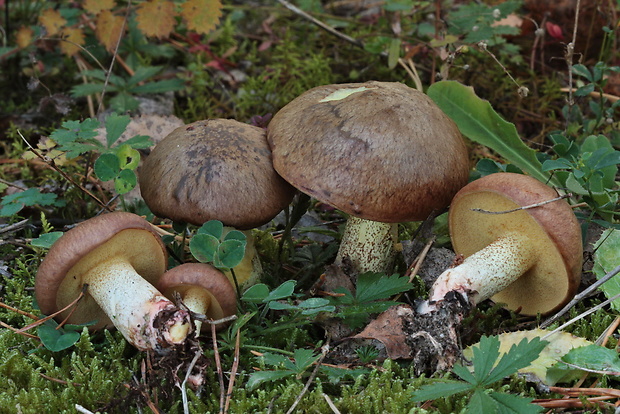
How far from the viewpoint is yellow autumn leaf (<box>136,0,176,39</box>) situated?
3.67 m

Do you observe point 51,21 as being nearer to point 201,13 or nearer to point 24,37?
point 24,37

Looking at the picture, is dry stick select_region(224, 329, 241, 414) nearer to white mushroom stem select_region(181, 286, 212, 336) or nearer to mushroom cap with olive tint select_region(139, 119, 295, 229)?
white mushroom stem select_region(181, 286, 212, 336)

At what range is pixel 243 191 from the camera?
2.21 m

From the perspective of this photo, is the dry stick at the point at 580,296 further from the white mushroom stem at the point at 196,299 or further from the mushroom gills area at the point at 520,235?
the white mushroom stem at the point at 196,299

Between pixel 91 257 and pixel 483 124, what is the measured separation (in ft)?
6.24

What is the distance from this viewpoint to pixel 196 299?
208cm

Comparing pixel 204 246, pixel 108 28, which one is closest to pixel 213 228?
pixel 204 246

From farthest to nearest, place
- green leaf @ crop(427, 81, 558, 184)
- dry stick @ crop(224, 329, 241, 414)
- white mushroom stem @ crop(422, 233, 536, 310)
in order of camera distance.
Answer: green leaf @ crop(427, 81, 558, 184), white mushroom stem @ crop(422, 233, 536, 310), dry stick @ crop(224, 329, 241, 414)

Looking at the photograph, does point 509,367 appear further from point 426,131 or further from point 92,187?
point 92,187

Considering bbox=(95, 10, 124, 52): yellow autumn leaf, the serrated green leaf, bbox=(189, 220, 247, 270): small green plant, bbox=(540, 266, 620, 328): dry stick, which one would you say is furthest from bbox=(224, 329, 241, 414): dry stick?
bbox=(95, 10, 124, 52): yellow autumn leaf

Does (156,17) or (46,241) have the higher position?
(156,17)

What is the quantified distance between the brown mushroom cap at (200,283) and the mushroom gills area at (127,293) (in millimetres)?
56

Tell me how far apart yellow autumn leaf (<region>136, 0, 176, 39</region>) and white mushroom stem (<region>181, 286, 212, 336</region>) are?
7.32 feet

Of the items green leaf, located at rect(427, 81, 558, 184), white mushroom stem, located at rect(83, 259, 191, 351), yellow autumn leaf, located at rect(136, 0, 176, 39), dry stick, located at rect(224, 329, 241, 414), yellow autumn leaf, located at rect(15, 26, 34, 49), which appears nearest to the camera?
dry stick, located at rect(224, 329, 241, 414)
